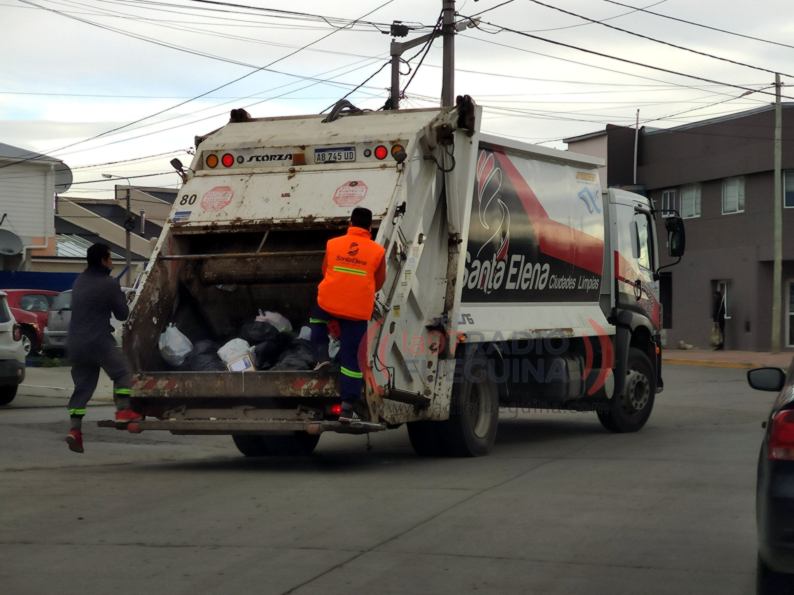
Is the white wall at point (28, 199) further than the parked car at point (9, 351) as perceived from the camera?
Yes

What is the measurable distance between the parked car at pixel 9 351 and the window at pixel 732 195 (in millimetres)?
25069

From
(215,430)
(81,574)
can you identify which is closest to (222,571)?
(81,574)

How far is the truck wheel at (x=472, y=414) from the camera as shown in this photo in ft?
34.5

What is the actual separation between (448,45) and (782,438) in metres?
17.5

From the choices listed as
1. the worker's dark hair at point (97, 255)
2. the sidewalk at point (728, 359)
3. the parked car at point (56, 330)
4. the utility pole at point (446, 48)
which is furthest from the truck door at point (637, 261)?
the parked car at point (56, 330)

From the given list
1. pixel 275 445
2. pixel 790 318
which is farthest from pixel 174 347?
pixel 790 318

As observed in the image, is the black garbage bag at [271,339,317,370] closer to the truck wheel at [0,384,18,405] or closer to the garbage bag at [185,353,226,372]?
the garbage bag at [185,353,226,372]

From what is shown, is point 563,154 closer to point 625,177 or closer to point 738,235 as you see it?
point 738,235

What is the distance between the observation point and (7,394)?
16.0m

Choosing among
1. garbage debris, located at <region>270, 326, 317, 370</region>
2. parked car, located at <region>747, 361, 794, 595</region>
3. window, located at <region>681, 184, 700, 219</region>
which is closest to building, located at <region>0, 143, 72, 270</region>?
window, located at <region>681, 184, 700, 219</region>

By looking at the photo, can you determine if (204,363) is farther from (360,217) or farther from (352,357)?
(360,217)

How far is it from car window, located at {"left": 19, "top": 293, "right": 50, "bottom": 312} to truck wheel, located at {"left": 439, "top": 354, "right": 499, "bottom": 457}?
Result: 18.2 meters

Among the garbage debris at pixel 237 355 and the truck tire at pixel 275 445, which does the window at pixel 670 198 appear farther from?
the garbage debris at pixel 237 355

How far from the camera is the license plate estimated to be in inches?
404
